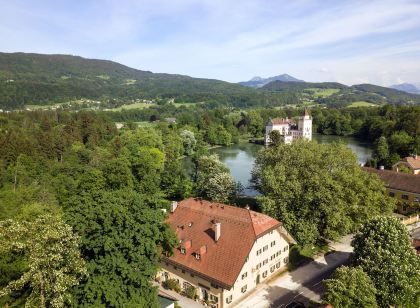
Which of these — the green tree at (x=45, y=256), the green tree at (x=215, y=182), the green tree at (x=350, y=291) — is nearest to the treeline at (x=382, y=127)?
the green tree at (x=215, y=182)

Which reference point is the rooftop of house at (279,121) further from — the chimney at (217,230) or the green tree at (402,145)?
the chimney at (217,230)

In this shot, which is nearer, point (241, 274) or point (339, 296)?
point (339, 296)

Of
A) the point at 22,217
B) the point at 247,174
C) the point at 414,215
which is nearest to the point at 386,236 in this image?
the point at 414,215

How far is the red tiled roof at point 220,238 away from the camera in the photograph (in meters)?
25.5

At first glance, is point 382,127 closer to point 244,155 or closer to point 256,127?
point 256,127

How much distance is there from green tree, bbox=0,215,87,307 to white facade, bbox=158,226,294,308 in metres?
9.82

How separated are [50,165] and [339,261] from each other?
47408 millimetres

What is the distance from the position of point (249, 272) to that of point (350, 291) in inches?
330

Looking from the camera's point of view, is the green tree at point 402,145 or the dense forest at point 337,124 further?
the dense forest at point 337,124

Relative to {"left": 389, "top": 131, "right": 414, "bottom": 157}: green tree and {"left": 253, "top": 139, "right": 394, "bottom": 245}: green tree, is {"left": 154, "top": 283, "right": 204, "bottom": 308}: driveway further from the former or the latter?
{"left": 389, "top": 131, "right": 414, "bottom": 157}: green tree

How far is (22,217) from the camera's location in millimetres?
29266

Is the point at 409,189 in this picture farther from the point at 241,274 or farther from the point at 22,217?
the point at 22,217

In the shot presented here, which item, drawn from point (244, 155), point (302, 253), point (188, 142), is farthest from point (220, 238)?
point (244, 155)

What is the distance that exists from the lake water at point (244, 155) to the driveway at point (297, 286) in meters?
25.0
